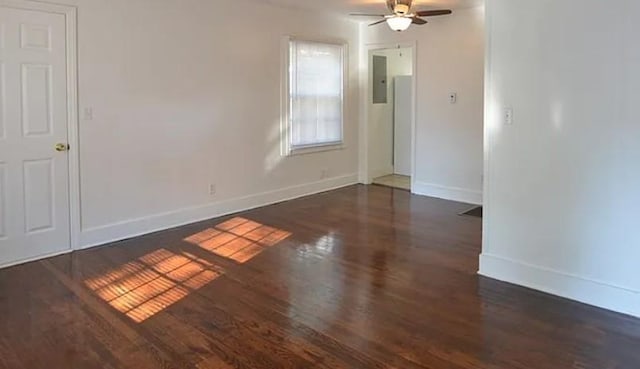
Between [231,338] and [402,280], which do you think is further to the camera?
[402,280]

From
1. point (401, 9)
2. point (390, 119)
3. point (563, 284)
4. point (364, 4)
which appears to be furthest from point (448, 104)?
point (563, 284)

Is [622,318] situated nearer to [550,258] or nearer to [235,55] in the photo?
[550,258]

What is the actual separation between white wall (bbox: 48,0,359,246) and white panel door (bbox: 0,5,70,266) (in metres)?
0.21

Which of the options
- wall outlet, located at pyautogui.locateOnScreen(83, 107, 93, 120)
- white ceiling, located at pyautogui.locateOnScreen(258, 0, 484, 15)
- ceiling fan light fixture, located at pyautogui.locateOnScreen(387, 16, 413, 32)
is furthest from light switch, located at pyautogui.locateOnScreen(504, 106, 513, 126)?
wall outlet, located at pyautogui.locateOnScreen(83, 107, 93, 120)

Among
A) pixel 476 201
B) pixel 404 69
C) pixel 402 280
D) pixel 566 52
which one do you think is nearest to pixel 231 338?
pixel 402 280

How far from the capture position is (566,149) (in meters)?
3.45

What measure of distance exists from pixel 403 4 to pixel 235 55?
1962 mm

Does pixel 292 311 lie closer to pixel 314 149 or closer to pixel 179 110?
pixel 179 110

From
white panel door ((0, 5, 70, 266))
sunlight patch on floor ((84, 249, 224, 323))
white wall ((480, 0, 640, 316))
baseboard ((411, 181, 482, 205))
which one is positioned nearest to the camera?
white wall ((480, 0, 640, 316))

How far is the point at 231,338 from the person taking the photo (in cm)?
299

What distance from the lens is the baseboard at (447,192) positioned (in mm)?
6613

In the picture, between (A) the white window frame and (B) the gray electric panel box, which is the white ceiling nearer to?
(A) the white window frame

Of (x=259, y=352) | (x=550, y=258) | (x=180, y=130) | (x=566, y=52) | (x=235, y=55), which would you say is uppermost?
(x=235, y=55)

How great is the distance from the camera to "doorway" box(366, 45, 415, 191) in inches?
316
